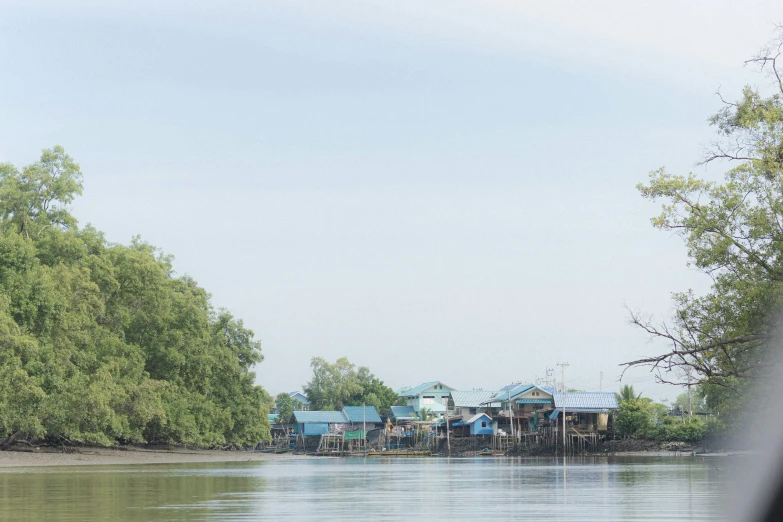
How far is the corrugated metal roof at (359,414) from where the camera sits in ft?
360

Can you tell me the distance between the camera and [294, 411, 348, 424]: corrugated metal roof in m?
109

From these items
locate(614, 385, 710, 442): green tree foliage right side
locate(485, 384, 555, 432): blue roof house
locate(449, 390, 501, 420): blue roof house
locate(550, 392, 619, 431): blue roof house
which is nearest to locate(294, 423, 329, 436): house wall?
locate(449, 390, 501, 420): blue roof house

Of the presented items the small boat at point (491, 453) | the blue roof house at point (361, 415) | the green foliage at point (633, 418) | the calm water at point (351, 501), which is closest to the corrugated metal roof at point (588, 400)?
the green foliage at point (633, 418)

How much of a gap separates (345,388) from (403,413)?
27.1 feet

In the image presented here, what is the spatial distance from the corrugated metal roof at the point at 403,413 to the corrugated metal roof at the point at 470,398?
9.80 metres

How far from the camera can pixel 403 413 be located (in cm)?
11562

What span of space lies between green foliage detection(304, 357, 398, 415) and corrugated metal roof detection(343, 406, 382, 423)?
16.4ft

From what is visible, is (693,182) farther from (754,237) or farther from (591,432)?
(591,432)

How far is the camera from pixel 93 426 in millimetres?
46031

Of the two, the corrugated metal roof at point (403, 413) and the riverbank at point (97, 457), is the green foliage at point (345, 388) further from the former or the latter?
the riverbank at point (97, 457)

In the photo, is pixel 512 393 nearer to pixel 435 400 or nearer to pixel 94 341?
pixel 435 400

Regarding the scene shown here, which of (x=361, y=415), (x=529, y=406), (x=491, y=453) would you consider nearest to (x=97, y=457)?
(x=491, y=453)

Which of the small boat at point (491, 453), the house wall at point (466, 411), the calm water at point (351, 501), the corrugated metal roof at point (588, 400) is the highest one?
the corrugated metal roof at point (588, 400)

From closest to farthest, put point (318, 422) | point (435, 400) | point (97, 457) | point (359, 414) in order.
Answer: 1. point (97, 457)
2. point (318, 422)
3. point (359, 414)
4. point (435, 400)
